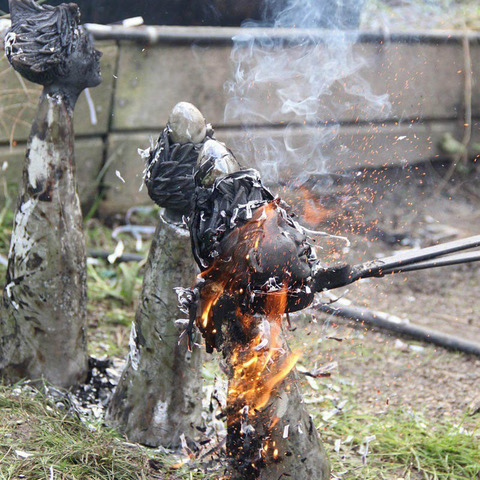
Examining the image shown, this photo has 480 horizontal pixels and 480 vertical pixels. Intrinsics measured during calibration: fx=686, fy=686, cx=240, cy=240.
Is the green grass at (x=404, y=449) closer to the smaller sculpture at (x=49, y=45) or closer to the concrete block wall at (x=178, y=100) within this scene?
the smaller sculpture at (x=49, y=45)

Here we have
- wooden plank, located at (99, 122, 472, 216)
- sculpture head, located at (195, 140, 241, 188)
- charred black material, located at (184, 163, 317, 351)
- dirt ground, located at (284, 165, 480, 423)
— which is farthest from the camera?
wooden plank, located at (99, 122, 472, 216)

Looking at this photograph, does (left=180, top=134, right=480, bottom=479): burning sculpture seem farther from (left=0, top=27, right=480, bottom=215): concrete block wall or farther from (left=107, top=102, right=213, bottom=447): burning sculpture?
(left=0, top=27, right=480, bottom=215): concrete block wall

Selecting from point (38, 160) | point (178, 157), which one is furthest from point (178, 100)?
point (178, 157)

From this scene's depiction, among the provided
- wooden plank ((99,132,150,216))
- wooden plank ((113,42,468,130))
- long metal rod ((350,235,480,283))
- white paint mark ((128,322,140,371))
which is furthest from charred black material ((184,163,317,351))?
wooden plank ((99,132,150,216))

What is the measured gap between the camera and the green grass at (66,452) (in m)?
2.21

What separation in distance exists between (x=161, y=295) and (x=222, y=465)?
0.60m

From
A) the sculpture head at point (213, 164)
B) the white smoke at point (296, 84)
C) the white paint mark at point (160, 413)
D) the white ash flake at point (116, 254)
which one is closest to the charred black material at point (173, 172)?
the sculpture head at point (213, 164)

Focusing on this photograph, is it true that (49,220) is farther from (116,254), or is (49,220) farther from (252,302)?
(116,254)

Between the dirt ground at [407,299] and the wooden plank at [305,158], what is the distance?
0.71 feet

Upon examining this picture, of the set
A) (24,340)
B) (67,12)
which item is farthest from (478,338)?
(67,12)

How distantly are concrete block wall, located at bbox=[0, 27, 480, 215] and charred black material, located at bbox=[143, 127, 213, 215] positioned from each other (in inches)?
93.1

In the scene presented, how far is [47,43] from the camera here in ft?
7.92

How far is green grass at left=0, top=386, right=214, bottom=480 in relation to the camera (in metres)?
2.21

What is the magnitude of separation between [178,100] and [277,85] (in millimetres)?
745
